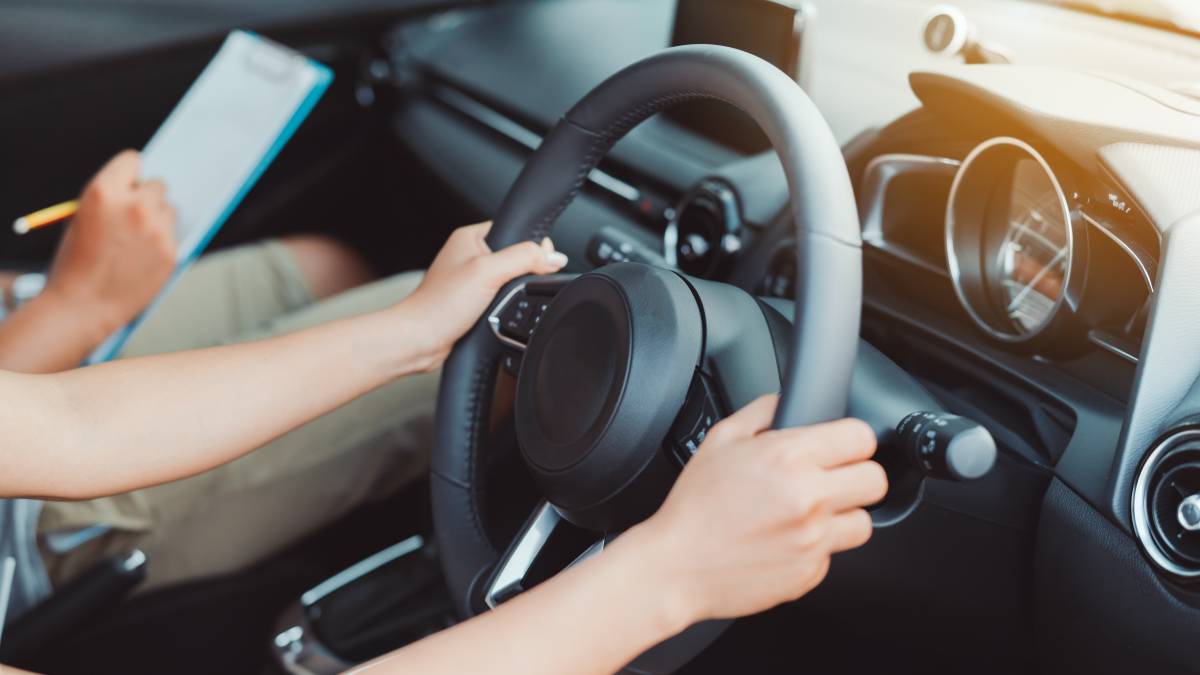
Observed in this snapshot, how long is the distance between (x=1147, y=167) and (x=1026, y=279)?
18cm

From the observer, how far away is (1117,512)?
779 mm

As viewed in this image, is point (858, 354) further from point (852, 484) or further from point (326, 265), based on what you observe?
point (326, 265)

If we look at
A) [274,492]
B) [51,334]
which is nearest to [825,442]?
[274,492]

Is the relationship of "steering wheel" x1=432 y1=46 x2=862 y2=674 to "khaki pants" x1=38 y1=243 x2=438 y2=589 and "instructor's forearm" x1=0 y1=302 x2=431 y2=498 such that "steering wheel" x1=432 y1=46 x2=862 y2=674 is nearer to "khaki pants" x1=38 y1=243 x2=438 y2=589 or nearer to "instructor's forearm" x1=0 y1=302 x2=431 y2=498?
"instructor's forearm" x1=0 y1=302 x2=431 y2=498

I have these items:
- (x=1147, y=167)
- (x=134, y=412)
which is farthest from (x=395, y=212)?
(x=1147, y=167)

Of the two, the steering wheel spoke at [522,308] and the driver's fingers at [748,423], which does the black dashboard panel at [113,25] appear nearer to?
the steering wheel spoke at [522,308]

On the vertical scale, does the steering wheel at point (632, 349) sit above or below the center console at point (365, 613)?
above

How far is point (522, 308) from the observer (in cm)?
94

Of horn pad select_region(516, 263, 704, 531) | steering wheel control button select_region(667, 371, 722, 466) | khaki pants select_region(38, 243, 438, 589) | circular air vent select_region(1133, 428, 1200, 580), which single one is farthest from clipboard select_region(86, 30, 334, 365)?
circular air vent select_region(1133, 428, 1200, 580)

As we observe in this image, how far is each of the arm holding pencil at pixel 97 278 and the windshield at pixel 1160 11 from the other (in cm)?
105

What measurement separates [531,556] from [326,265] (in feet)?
3.21

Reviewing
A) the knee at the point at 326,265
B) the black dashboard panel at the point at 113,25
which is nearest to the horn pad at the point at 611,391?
the knee at the point at 326,265

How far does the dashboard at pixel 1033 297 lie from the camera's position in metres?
0.77

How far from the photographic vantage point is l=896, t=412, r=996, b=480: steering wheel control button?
0.66m
